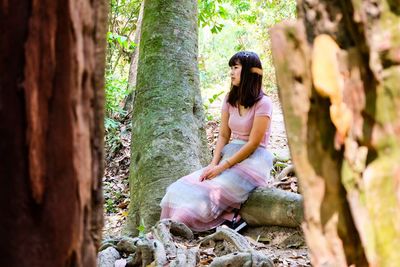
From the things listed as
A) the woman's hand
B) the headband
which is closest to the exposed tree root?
→ the woman's hand

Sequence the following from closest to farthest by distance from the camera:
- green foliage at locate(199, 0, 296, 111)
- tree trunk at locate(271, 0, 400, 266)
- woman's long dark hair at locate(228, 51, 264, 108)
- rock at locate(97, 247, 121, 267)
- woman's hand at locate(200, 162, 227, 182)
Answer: tree trunk at locate(271, 0, 400, 266) < rock at locate(97, 247, 121, 267) < woman's long dark hair at locate(228, 51, 264, 108) < woman's hand at locate(200, 162, 227, 182) < green foliage at locate(199, 0, 296, 111)

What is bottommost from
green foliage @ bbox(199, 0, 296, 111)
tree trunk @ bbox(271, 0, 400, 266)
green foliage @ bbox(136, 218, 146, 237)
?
green foliage @ bbox(136, 218, 146, 237)

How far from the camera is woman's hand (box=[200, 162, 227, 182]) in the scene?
163 inches

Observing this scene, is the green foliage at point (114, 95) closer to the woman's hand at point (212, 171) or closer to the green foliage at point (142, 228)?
the green foliage at point (142, 228)

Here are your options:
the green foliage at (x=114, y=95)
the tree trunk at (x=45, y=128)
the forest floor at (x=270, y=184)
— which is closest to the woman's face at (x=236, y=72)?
the forest floor at (x=270, y=184)

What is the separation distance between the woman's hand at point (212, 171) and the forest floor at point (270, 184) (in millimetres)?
467

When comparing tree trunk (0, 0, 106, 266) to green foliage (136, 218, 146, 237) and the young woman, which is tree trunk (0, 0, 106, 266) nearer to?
the young woman

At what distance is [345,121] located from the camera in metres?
1.28

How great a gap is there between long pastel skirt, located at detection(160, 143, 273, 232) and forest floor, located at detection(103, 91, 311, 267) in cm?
18

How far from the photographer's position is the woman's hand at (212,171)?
414 centimetres

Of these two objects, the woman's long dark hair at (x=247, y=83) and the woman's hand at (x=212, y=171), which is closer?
the woman's long dark hair at (x=247, y=83)

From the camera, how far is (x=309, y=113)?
1.33 m

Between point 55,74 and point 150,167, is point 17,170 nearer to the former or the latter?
point 55,74

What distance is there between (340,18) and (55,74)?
0.67 m
